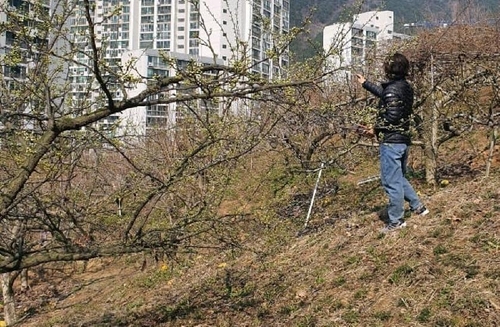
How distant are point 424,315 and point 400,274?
2.43 ft

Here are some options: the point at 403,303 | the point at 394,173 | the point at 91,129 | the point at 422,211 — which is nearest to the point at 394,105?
the point at 394,173

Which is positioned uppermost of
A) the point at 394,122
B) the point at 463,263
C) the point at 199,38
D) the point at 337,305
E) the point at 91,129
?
the point at 199,38

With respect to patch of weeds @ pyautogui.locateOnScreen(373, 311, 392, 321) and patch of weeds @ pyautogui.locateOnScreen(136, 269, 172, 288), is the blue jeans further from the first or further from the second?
patch of weeds @ pyautogui.locateOnScreen(136, 269, 172, 288)

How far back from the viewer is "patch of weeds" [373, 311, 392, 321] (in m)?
4.09

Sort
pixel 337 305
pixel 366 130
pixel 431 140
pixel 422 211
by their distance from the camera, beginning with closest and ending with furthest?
pixel 337 305 < pixel 366 130 < pixel 422 211 < pixel 431 140

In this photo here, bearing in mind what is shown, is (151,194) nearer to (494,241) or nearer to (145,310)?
(145,310)

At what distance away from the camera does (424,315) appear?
3.91 meters

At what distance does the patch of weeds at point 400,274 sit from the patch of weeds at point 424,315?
579 millimetres

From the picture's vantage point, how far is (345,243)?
6.05m

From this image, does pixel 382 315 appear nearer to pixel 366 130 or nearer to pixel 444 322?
pixel 444 322

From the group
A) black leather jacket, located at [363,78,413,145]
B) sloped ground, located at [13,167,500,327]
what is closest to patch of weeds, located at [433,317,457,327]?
sloped ground, located at [13,167,500,327]

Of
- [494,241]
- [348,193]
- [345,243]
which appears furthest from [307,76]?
[348,193]

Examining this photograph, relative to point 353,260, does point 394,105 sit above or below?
above

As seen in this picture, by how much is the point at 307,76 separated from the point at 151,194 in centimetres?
180
